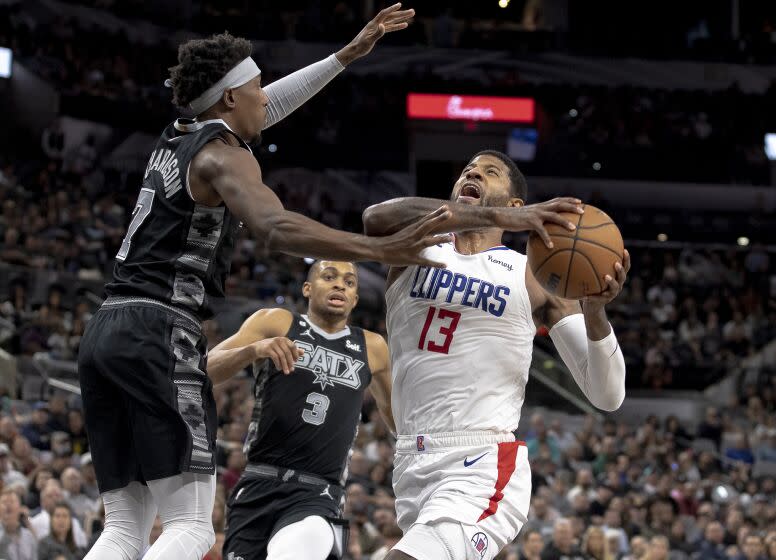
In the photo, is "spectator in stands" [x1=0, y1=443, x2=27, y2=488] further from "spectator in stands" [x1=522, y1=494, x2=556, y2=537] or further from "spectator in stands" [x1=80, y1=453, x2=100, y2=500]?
"spectator in stands" [x1=522, y1=494, x2=556, y2=537]

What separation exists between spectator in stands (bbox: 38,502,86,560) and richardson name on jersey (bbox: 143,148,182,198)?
641 centimetres

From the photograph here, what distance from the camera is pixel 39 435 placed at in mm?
12961

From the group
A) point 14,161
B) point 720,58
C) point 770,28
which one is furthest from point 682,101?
point 14,161

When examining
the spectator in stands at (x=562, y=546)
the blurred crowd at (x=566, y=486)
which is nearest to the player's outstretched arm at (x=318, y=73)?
the blurred crowd at (x=566, y=486)

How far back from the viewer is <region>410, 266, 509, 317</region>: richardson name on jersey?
521 centimetres

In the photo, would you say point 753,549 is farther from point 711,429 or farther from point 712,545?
point 711,429

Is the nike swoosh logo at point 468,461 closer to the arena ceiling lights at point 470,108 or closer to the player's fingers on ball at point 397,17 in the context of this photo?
the player's fingers on ball at point 397,17

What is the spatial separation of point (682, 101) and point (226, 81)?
26.2 m

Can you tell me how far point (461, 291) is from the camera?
206 inches

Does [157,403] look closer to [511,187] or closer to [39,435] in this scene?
[511,187]

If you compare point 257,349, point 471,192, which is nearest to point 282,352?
point 257,349

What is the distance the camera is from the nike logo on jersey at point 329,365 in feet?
22.6

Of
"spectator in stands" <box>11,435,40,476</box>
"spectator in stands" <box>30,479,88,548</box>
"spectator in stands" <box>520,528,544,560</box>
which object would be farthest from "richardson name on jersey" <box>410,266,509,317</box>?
"spectator in stands" <box>11,435,40,476</box>

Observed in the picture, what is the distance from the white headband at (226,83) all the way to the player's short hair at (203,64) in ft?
Answer: 0.05
